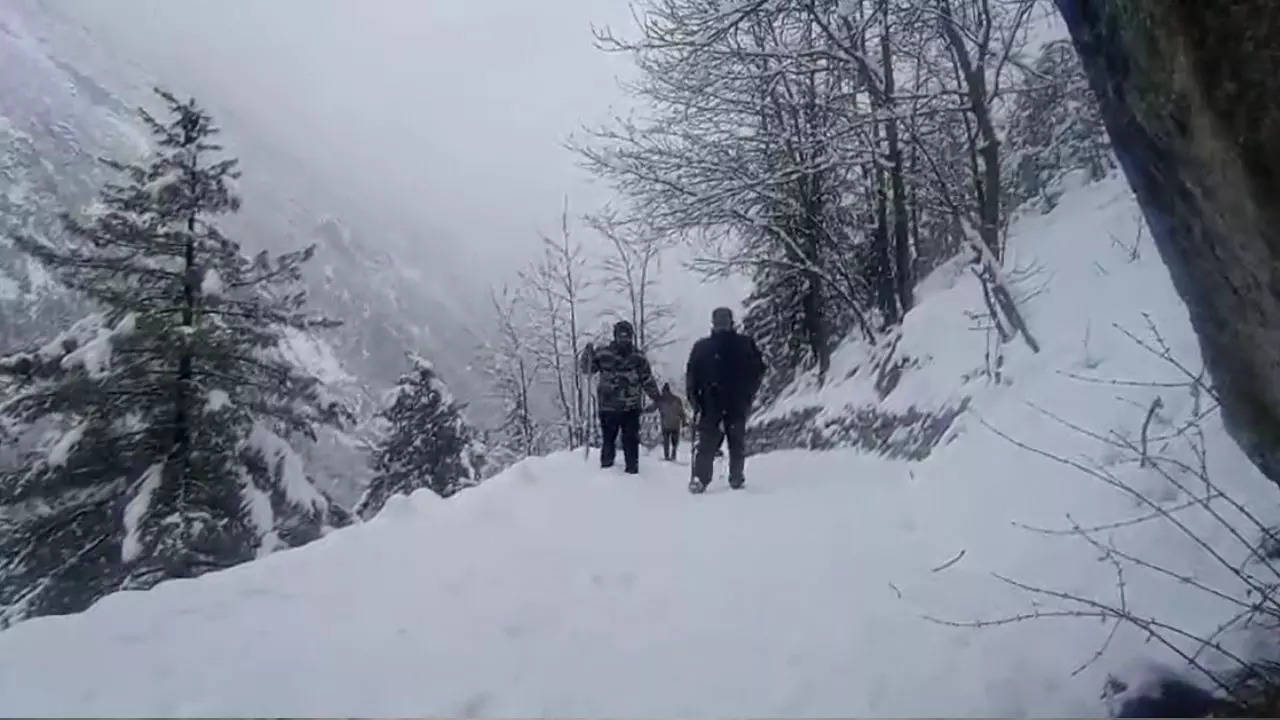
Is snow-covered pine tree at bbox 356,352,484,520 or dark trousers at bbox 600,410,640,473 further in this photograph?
snow-covered pine tree at bbox 356,352,484,520

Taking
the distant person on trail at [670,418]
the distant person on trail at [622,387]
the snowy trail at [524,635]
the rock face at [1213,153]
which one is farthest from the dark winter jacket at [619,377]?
the rock face at [1213,153]

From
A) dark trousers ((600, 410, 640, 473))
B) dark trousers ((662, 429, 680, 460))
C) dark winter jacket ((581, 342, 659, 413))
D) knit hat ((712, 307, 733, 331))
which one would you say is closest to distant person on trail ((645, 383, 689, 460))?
dark trousers ((662, 429, 680, 460))

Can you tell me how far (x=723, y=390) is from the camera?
8.26 m

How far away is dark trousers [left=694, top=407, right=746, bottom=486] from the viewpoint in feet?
26.6

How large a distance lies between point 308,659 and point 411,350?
953 inches

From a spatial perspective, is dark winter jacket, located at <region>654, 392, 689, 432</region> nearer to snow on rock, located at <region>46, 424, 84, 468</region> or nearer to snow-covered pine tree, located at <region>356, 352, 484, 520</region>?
snow on rock, located at <region>46, 424, 84, 468</region>

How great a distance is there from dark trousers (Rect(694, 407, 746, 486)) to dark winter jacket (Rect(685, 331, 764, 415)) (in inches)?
2.8

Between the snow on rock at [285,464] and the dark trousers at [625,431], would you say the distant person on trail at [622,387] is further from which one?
the snow on rock at [285,464]

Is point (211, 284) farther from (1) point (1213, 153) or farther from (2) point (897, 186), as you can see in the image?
(1) point (1213, 153)

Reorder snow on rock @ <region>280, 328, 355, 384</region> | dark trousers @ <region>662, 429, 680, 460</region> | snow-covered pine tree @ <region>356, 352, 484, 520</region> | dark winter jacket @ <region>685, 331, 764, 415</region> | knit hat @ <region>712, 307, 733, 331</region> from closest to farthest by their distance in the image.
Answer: dark winter jacket @ <region>685, 331, 764, 415</region>, knit hat @ <region>712, 307, 733, 331</region>, snow on rock @ <region>280, 328, 355, 384</region>, dark trousers @ <region>662, 429, 680, 460</region>, snow-covered pine tree @ <region>356, 352, 484, 520</region>

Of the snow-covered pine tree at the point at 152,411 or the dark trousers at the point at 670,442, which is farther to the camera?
the dark trousers at the point at 670,442

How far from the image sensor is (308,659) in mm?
2768

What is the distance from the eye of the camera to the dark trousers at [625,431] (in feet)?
30.8

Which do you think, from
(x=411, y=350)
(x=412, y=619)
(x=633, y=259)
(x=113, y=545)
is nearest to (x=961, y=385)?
(x=412, y=619)
